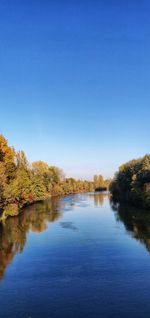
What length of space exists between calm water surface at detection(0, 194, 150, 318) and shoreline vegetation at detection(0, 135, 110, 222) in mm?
12541

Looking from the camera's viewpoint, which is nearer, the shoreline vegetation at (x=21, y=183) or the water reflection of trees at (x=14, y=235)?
the water reflection of trees at (x=14, y=235)

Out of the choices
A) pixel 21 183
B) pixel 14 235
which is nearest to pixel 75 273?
pixel 14 235

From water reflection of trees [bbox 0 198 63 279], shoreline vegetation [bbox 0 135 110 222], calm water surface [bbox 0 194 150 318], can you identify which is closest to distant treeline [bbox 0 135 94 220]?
shoreline vegetation [bbox 0 135 110 222]

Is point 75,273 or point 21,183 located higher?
point 21,183

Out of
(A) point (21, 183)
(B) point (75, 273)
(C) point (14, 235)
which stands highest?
(A) point (21, 183)

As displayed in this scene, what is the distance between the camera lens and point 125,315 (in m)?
16.3

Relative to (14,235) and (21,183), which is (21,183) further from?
(14,235)

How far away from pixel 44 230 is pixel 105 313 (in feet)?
90.6

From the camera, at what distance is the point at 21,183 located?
2753 inches

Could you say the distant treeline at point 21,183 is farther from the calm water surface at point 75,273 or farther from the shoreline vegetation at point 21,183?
the calm water surface at point 75,273

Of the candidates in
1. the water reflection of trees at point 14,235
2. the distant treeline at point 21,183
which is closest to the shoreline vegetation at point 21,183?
the distant treeline at point 21,183

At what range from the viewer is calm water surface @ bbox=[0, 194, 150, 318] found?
17438 millimetres

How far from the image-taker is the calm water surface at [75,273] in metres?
17.4

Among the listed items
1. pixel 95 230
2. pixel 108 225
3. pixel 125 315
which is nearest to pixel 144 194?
pixel 108 225
